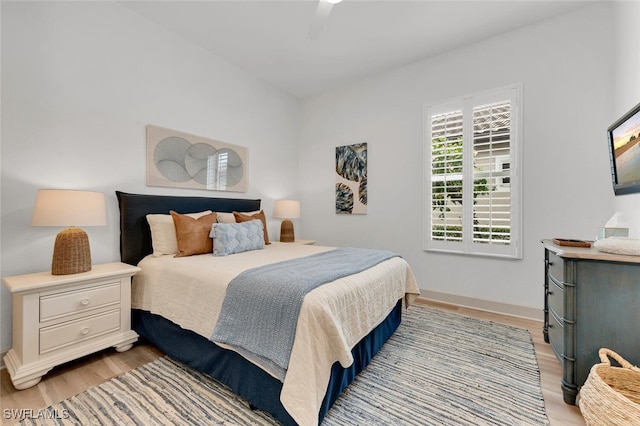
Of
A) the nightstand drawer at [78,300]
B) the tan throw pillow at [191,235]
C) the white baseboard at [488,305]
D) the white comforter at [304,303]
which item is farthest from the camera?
the white baseboard at [488,305]

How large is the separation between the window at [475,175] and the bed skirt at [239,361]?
4.67 feet

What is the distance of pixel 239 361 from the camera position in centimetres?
159

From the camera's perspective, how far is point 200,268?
1.98m

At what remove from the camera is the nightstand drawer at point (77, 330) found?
180 centimetres

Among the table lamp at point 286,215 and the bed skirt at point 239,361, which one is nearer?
the bed skirt at point 239,361

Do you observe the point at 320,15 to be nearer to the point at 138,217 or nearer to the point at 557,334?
the point at 138,217

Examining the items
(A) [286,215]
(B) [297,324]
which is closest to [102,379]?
(B) [297,324]

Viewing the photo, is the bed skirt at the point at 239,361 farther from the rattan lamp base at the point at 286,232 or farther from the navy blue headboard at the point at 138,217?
the rattan lamp base at the point at 286,232

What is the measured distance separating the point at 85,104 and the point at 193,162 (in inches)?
40.7

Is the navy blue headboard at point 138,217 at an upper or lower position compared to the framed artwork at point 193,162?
lower

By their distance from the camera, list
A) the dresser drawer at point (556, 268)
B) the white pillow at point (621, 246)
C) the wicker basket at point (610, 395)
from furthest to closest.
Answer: the dresser drawer at point (556, 268) → the white pillow at point (621, 246) → the wicker basket at point (610, 395)

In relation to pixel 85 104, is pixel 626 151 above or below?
below

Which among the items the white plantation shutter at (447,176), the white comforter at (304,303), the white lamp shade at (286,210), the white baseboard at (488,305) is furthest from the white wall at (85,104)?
the white baseboard at (488,305)

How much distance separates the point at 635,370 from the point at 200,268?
8.35ft
